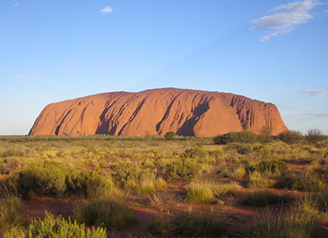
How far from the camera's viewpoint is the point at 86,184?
7.14 meters

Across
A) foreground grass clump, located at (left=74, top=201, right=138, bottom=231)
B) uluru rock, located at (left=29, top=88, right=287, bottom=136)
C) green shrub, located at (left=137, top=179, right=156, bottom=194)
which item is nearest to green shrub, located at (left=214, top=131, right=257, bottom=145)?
green shrub, located at (left=137, top=179, right=156, bottom=194)

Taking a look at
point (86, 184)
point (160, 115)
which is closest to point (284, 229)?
point (86, 184)

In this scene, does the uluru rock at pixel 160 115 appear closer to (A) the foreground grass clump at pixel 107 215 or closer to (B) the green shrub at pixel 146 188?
(B) the green shrub at pixel 146 188

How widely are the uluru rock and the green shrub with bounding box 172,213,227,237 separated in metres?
56.7

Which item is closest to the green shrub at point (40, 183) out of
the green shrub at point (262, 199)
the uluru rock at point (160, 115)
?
the green shrub at point (262, 199)

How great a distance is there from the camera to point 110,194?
614 centimetres

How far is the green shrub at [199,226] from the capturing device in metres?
4.33

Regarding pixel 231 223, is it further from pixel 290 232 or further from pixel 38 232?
pixel 38 232

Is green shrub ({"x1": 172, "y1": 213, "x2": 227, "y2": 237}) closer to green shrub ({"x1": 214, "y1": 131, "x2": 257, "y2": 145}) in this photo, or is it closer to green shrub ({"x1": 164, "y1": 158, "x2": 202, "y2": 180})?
green shrub ({"x1": 164, "y1": 158, "x2": 202, "y2": 180})

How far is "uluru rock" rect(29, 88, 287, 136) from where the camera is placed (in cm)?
6538

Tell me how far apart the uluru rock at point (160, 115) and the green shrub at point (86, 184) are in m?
54.1

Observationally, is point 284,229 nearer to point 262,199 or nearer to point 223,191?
point 262,199

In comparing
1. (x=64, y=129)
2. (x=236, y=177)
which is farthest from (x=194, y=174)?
(x=64, y=129)

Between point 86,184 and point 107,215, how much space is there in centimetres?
258
